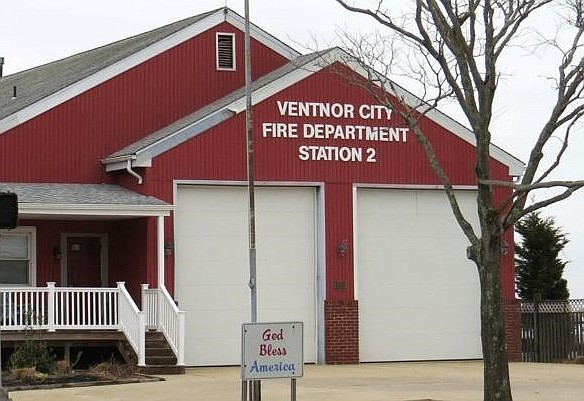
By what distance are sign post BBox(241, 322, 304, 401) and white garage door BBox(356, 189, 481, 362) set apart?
46.2 ft

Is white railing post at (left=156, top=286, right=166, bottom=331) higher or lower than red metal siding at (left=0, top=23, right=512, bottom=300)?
lower

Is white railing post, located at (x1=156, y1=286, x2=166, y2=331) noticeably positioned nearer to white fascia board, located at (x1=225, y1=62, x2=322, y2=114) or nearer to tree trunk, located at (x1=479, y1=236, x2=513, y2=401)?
white fascia board, located at (x1=225, y1=62, x2=322, y2=114)

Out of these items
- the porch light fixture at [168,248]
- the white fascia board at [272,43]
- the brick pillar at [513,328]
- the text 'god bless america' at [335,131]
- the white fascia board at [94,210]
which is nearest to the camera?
the white fascia board at [94,210]

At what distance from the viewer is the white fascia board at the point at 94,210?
28098mm

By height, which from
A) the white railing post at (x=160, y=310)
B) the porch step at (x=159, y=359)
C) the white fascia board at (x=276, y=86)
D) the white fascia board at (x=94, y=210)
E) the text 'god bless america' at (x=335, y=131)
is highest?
the white fascia board at (x=276, y=86)

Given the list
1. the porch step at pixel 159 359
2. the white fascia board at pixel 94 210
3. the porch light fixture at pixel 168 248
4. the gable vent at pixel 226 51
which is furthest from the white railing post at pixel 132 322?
the gable vent at pixel 226 51

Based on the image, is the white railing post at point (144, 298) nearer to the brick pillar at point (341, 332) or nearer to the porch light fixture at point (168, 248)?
the porch light fixture at point (168, 248)

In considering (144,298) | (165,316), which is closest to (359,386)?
(165,316)

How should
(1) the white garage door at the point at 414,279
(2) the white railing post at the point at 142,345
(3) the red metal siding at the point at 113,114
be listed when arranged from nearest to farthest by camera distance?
(2) the white railing post at the point at 142,345 < (3) the red metal siding at the point at 113,114 < (1) the white garage door at the point at 414,279

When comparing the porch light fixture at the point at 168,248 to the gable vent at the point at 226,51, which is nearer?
the porch light fixture at the point at 168,248

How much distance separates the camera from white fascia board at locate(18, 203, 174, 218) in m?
28.1

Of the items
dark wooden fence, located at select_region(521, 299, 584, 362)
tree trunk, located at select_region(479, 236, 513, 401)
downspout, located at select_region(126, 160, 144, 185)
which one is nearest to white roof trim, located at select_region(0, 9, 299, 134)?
downspout, located at select_region(126, 160, 144, 185)

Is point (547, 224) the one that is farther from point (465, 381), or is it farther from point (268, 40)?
point (465, 381)

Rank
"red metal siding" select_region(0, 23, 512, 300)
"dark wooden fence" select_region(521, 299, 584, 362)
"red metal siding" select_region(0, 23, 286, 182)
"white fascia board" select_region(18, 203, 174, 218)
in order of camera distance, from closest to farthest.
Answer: "white fascia board" select_region(18, 203, 174, 218), "red metal siding" select_region(0, 23, 512, 300), "red metal siding" select_region(0, 23, 286, 182), "dark wooden fence" select_region(521, 299, 584, 362)
